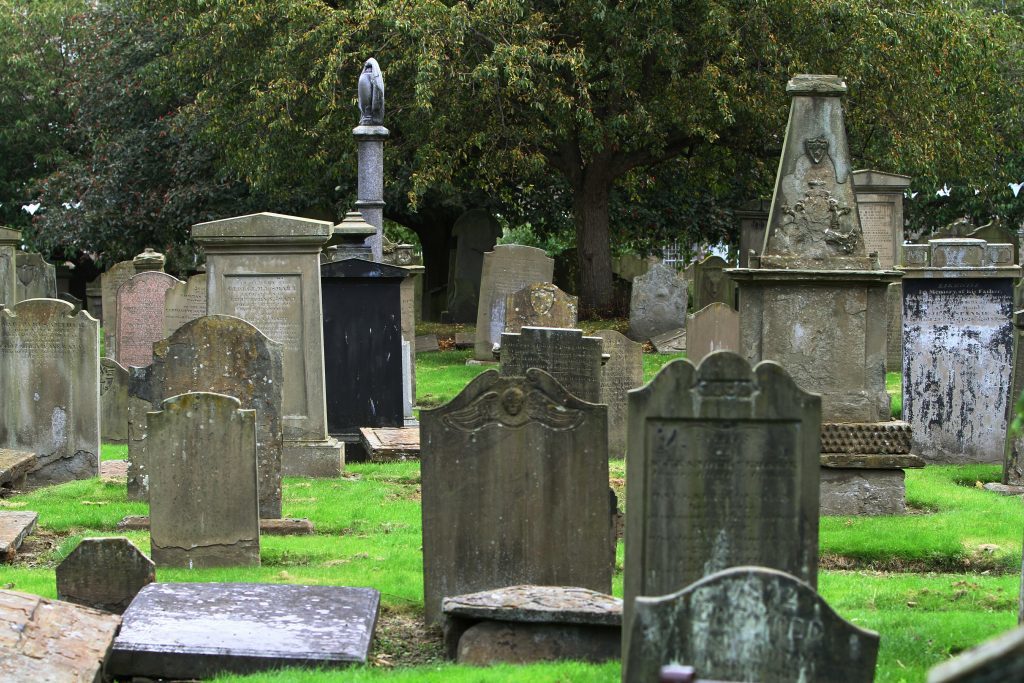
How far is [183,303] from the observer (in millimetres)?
16984

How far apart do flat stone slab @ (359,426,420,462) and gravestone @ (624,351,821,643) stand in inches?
300

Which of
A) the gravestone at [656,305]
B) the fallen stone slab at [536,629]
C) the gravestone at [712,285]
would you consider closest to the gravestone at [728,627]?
the fallen stone slab at [536,629]

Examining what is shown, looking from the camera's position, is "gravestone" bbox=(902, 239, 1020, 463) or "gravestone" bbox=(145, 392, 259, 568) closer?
"gravestone" bbox=(145, 392, 259, 568)

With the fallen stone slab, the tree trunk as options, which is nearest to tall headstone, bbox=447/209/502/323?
the tree trunk

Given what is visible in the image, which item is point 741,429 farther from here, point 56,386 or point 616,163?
point 616,163

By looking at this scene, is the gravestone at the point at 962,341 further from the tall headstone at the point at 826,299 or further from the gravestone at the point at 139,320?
the gravestone at the point at 139,320

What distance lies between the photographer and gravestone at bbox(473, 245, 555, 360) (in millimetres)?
21406

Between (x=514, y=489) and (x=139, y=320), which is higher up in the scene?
(x=139, y=320)

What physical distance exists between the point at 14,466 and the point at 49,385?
3.00ft

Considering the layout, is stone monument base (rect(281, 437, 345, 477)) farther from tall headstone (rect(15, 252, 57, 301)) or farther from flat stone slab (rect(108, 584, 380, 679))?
tall headstone (rect(15, 252, 57, 301))

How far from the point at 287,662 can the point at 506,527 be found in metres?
1.43

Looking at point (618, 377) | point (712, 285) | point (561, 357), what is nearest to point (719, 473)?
point (561, 357)

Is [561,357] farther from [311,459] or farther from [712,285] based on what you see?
[712,285]

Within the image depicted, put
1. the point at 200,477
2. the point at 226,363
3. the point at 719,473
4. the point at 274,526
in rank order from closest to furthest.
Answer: the point at 719,473 < the point at 200,477 < the point at 274,526 < the point at 226,363
